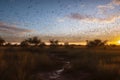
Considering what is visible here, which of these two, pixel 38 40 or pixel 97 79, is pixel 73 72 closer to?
pixel 97 79

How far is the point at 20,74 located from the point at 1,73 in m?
1.01

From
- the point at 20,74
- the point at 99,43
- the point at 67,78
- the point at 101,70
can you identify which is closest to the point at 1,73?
the point at 20,74

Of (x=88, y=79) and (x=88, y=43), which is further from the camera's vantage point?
(x=88, y=43)

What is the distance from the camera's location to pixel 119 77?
1187cm

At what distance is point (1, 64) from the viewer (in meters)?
12.1

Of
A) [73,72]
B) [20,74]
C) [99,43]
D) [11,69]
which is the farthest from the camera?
[99,43]

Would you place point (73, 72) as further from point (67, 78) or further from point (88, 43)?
point (88, 43)

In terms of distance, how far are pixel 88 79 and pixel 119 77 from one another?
8.14 feet

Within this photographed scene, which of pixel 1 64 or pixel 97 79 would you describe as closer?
pixel 1 64

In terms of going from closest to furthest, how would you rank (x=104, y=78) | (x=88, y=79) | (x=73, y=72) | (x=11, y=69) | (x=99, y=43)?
(x=11, y=69), (x=104, y=78), (x=88, y=79), (x=73, y=72), (x=99, y=43)

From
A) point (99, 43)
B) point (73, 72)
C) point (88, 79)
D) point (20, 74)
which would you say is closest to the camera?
point (20, 74)

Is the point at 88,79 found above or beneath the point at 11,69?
beneath

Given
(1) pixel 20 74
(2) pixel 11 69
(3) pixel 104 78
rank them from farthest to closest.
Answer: (3) pixel 104 78 → (2) pixel 11 69 → (1) pixel 20 74

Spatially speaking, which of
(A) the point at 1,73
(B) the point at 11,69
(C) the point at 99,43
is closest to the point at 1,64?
(B) the point at 11,69
